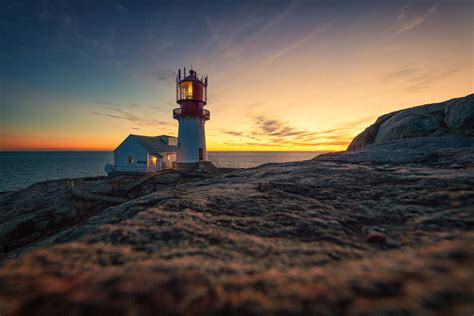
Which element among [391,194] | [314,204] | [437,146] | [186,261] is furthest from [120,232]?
[437,146]

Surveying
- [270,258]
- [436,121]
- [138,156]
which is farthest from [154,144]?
[270,258]

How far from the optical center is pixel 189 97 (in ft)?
69.6

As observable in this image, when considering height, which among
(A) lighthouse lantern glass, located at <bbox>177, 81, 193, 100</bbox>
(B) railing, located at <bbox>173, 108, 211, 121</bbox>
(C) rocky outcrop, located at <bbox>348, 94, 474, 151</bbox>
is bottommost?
(C) rocky outcrop, located at <bbox>348, 94, 474, 151</bbox>

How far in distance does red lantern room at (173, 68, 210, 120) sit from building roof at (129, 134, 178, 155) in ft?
28.4

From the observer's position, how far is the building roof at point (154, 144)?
26.5 m

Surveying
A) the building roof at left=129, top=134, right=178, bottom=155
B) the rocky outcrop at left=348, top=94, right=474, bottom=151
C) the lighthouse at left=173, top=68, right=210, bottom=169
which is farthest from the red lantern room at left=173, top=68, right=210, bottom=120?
the rocky outcrop at left=348, top=94, right=474, bottom=151

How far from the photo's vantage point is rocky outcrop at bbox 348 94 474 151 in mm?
6438

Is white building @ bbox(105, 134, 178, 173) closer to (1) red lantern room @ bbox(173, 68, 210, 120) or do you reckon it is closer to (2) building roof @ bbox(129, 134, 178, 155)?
(2) building roof @ bbox(129, 134, 178, 155)

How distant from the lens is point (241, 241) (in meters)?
1.26

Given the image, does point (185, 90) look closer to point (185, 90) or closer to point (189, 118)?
point (185, 90)

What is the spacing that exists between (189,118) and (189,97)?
2.59 meters

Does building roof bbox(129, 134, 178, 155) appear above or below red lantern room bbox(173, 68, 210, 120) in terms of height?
below

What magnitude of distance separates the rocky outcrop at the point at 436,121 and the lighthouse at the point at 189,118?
17.5 meters

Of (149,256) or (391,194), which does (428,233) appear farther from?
(149,256)
